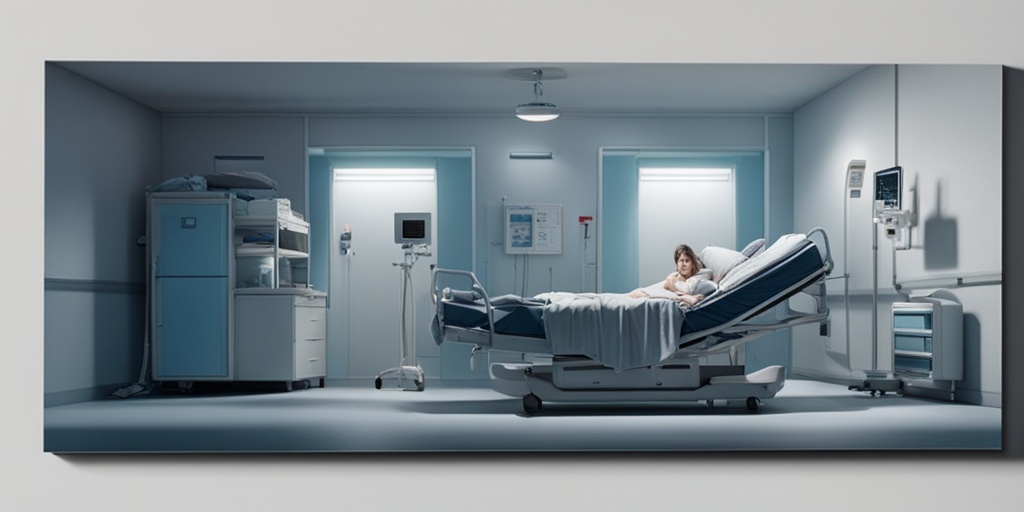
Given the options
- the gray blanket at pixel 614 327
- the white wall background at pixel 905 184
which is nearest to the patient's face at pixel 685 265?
the gray blanket at pixel 614 327

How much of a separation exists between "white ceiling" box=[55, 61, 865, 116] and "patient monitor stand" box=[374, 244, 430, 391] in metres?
0.72

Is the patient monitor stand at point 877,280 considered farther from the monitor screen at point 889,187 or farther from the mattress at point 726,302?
the mattress at point 726,302

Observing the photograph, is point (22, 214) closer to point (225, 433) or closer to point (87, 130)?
point (87, 130)

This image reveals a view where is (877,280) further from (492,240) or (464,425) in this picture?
(464,425)

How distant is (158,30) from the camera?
450cm

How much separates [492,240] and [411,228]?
0.40 meters

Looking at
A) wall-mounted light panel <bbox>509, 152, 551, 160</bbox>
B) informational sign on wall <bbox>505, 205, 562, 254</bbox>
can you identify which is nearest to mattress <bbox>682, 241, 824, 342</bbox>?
informational sign on wall <bbox>505, 205, 562, 254</bbox>

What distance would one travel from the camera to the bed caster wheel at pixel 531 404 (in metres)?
5.21

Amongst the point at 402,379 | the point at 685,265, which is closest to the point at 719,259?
the point at 685,265

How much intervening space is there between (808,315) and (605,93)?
1.57m

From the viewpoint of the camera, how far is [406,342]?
15.8 ft

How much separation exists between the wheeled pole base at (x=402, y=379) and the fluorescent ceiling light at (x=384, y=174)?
930 mm

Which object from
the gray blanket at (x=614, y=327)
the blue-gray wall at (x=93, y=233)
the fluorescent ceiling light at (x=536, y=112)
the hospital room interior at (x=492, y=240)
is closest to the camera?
the blue-gray wall at (x=93, y=233)

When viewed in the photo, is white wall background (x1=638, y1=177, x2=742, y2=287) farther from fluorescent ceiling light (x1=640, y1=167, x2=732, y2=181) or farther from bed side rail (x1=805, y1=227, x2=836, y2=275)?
bed side rail (x1=805, y1=227, x2=836, y2=275)
